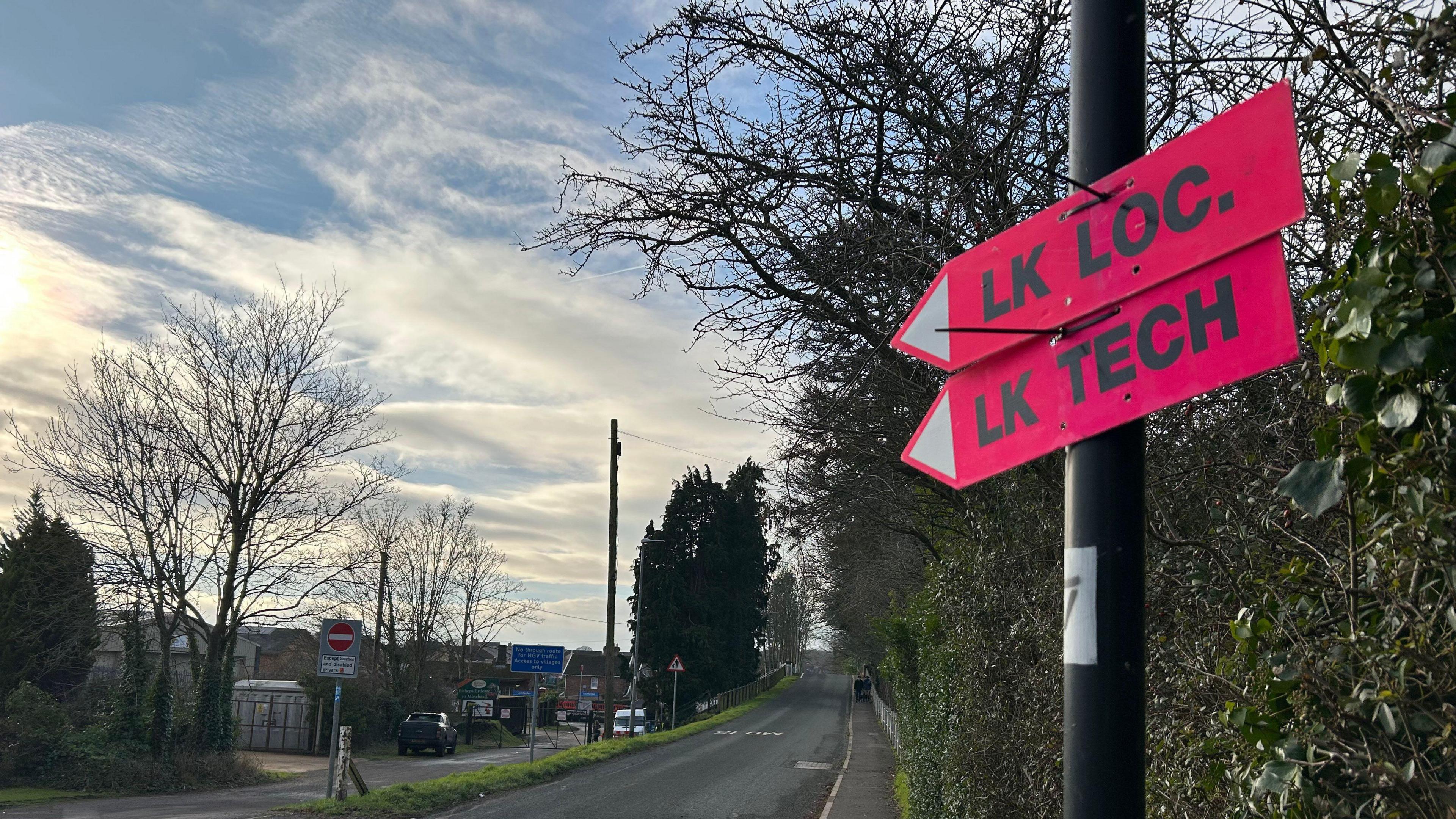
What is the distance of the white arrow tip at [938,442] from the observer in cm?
231

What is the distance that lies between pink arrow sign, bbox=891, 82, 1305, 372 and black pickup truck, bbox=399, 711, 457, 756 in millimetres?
37350

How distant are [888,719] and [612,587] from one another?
10.0m

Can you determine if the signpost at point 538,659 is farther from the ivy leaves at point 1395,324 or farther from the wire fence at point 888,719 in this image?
the ivy leaves at point 1395,324

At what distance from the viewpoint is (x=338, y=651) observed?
54.3 ft

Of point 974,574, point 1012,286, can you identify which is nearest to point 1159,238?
point 1012,286

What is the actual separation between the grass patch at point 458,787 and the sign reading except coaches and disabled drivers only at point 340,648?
201 cm

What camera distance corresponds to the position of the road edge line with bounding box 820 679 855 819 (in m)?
15.9

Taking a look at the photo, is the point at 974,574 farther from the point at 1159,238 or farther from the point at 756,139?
the point at 1159,238

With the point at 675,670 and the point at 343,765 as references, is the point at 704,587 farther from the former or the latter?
the point at 343,765

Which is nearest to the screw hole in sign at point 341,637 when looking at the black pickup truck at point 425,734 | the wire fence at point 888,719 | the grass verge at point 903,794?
the grass verge at point 903,794

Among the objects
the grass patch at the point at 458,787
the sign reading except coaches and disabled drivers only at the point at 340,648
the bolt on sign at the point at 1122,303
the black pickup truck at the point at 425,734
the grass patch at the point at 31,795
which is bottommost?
the black pickup truck at the point at 425,734

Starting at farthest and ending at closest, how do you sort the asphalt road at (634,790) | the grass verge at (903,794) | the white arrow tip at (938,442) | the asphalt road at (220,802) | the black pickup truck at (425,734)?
1. the black pickup truck at (425,734)
2. the asphalt road at (220,802)
3. the asphalt road at (634,790)
4. the grass verge at (903,794)
5. the white arrow tip at (938,442)

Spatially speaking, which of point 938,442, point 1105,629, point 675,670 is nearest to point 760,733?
point 675,670

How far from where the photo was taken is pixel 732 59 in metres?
6.64
